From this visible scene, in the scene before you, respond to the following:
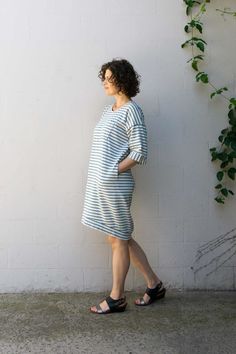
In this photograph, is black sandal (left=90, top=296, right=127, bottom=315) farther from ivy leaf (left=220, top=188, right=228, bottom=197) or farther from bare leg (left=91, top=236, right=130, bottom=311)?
ivy leaf (left=220, top=188, right=228, bottom=197)

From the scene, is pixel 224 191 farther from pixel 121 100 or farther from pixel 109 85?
pixel 109 85

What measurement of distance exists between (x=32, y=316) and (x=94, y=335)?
572 millimetres

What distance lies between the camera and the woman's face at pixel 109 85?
3811 millimetres

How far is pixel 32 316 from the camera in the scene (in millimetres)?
3918

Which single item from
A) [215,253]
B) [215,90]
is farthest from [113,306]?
[215,90]

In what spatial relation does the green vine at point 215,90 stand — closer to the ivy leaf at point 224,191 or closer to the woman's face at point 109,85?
the ivy leaf at point 224,191

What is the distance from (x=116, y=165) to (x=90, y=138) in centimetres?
53

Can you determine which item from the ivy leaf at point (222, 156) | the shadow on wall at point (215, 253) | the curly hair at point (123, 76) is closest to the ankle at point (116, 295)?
the shadow on wall at point (215, 253)

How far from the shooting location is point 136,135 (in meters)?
3.74

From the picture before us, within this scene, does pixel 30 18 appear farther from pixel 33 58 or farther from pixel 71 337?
pixel 71 337

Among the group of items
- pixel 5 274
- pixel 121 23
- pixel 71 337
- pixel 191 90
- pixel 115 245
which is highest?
pixel 121 23

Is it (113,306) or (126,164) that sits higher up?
(126,164)

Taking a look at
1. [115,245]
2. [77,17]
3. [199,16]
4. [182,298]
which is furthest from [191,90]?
[182,298]

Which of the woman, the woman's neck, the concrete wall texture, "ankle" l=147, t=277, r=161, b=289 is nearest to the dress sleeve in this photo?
the woman
